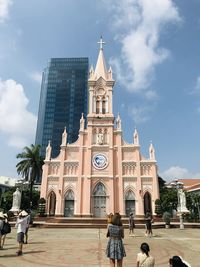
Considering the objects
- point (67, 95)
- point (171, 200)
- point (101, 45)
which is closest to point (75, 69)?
point (67, 95)

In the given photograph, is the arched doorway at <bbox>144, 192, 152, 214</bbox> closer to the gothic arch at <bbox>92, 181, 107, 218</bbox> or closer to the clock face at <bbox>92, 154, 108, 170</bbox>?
the gothic arch at <bbox>92, 181, 107, 218</bbox>

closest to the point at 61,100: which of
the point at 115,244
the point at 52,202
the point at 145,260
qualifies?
the point at 52,202

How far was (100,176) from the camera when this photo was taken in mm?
34938

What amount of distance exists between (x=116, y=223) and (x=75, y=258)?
2.94 m

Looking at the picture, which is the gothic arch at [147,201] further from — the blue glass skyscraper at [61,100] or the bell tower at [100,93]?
the blue glass skyscraper at [61,100]

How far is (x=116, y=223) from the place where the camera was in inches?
253

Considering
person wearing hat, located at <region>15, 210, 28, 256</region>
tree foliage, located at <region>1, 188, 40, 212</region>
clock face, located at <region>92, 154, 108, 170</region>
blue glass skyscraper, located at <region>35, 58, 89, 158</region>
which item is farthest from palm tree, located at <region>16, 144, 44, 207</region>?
blue glass skyscraper, located at <region>35, 58, 89, 158</region>

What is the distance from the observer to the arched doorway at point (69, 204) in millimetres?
33688

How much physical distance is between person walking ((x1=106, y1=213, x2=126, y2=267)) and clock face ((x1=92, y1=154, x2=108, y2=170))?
95.6ft

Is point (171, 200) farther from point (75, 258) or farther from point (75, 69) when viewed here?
point (75, 69)

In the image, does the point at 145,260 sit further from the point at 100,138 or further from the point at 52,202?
the point at 52,202

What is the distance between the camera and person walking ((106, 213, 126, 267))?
19.5 ft

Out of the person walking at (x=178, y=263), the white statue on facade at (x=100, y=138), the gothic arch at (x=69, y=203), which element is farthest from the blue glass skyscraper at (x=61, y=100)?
the person walking at (x=178, y=263)

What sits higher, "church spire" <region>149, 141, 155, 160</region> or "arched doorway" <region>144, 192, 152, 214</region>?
"church spire" <region>149, 141, 155, 160</region>
